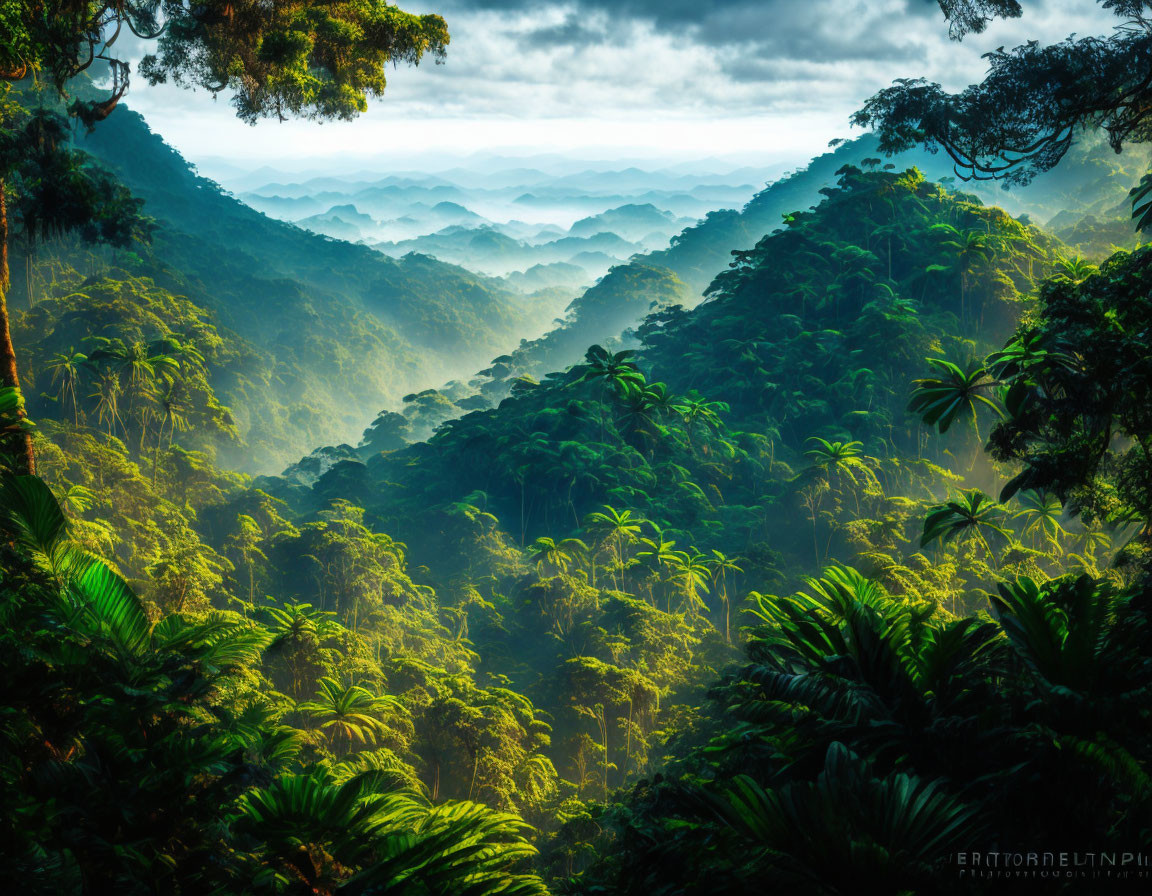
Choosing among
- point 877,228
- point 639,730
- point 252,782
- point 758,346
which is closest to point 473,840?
point 252,782

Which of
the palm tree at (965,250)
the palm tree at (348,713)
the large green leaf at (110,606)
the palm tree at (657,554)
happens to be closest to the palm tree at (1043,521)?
the palm tree at (657,554)

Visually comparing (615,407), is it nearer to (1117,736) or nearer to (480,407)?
(480,407)

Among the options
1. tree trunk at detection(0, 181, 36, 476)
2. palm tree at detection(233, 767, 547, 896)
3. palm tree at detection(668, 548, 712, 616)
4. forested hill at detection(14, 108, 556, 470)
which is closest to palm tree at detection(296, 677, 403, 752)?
tree trunk at detection(0, 181, 36, 476)

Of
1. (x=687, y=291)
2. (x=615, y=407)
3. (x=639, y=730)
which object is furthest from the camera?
(x=687, y=291)

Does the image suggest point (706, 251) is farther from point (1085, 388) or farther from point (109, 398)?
point (1085, 388)

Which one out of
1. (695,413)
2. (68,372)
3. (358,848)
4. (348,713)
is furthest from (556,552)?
(358,848)

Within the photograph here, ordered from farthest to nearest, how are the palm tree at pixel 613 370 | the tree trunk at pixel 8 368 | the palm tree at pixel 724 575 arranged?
the palm tree at pixel 613 370, the palm tree at pixel 724 575, the tree trunk at pixel 8 368

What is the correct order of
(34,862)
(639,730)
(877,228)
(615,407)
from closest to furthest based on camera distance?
(34,862), (639,730), (615,407), (877,228)

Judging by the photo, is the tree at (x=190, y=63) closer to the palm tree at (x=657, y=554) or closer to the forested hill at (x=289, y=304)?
the palm tree at (x=657, y=554)

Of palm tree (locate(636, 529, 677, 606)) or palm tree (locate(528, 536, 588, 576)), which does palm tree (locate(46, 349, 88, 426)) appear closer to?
palm tree (locate(528, 536, 588, 576))
